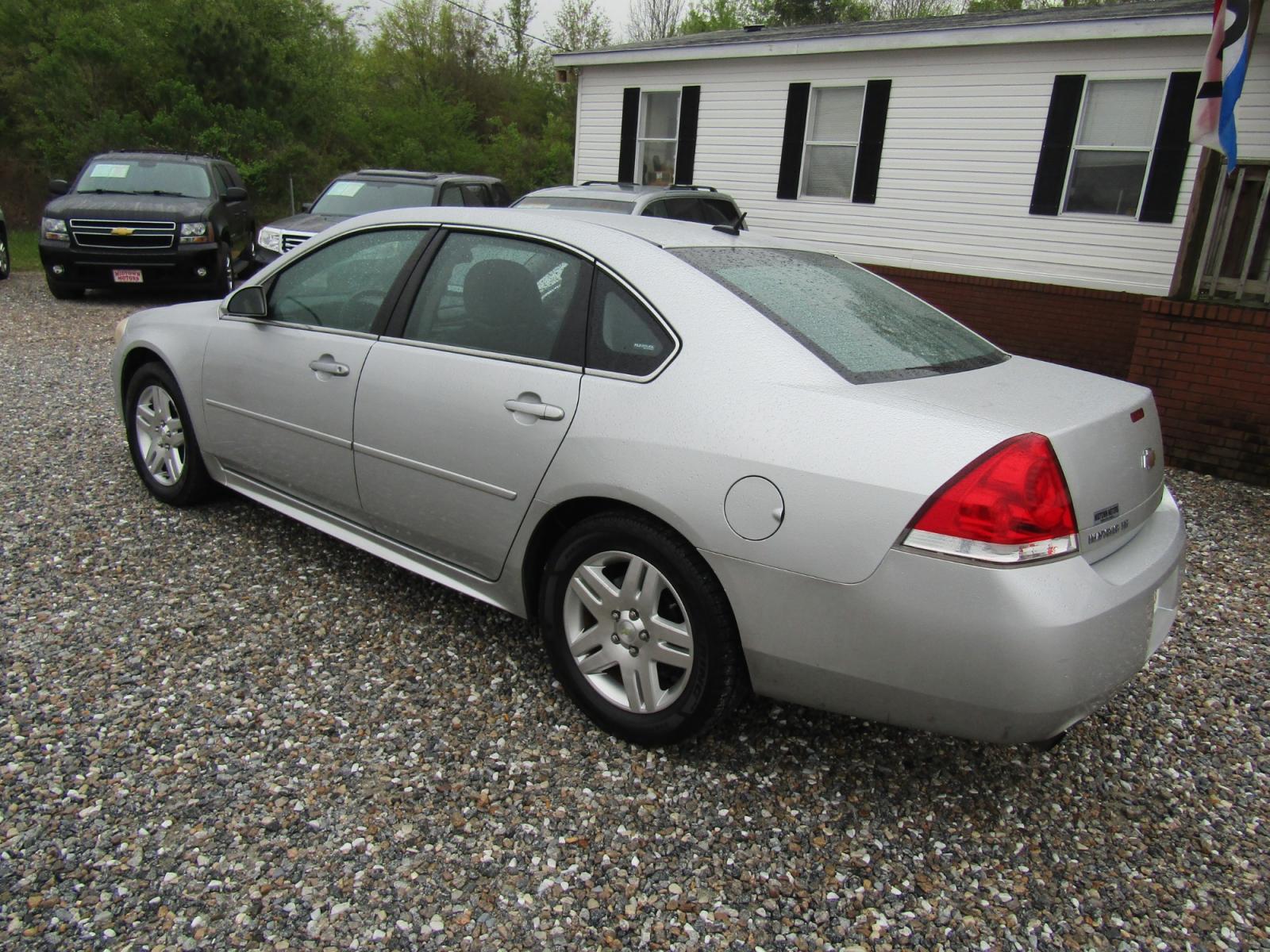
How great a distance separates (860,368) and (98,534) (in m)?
3.55

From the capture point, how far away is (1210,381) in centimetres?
620

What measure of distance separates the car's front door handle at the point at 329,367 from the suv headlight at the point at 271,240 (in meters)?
7.61

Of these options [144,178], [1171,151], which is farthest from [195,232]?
[1171,151]

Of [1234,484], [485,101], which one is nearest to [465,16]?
[485,101]

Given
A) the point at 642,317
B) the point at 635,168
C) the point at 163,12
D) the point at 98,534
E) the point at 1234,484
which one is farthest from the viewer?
the point at 163,12

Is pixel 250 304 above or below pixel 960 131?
below

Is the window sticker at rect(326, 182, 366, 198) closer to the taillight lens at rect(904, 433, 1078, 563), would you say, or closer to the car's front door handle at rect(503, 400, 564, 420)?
the car's front door handle at rect(503, 400, 564, 420)

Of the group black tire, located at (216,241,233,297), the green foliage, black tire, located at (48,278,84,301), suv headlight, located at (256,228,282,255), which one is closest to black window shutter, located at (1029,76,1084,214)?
suv headlight, located at (256,228,282,255)

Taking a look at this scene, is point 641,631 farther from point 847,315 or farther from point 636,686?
point 847,315

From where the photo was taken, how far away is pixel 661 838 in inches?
93.7

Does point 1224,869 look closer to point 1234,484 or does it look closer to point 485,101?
point 1234,484

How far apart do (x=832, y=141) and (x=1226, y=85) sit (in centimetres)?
584

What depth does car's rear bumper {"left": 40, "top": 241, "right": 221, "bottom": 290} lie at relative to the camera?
1042 cm

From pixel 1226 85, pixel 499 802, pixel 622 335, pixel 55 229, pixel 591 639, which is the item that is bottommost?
pixel 499 802
